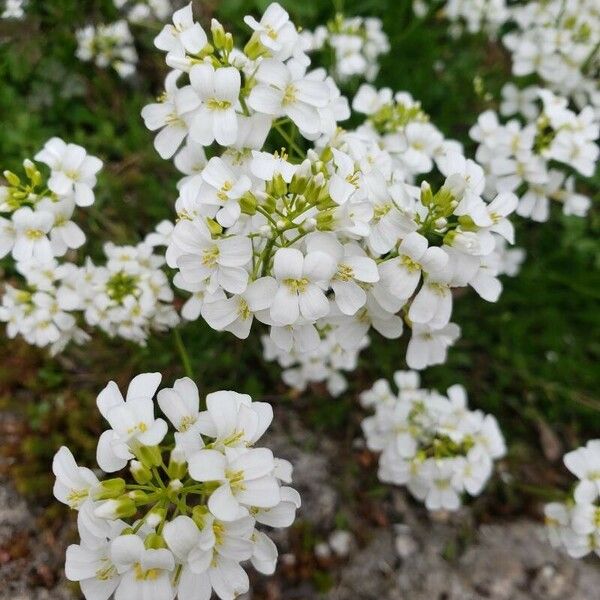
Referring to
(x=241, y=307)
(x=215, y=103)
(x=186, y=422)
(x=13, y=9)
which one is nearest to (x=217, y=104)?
(x=215, y=103)

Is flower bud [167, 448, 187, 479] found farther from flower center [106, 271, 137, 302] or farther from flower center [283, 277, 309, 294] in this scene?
flower center [106, 271, 137, 302]

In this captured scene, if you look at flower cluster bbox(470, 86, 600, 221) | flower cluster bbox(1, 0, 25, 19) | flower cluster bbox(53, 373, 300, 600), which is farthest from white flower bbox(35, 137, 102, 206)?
flower cluster bbox(470, 86, 600, 221)

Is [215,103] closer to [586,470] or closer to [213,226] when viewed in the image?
[213,226]

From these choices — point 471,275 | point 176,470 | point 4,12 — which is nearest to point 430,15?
point 4,12

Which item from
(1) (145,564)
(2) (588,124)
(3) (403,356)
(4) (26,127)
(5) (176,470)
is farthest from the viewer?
(3) (403,356)

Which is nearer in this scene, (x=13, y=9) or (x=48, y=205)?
(x=48, y=205)

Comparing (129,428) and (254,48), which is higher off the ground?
(254,48)

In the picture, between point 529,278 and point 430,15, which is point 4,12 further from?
point 529,278
